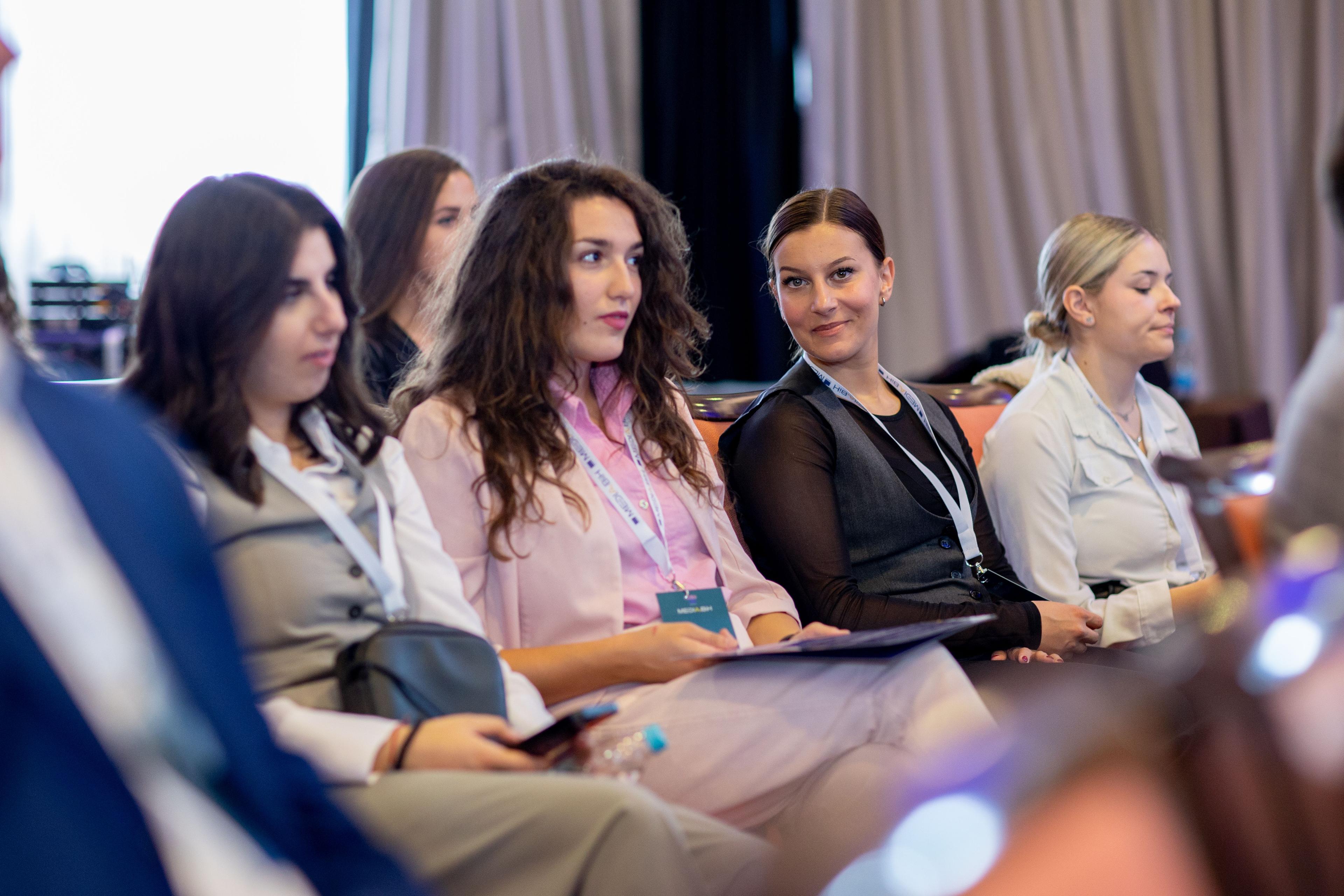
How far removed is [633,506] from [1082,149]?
154 inches

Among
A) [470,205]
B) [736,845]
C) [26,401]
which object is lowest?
[736,845]

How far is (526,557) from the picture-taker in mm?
1752

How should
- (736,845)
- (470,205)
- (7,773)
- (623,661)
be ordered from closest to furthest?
(7,773)
(736,845)
(623,661)
(470,205)

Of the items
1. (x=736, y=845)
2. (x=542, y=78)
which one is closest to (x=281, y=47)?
(x=542, y=78)

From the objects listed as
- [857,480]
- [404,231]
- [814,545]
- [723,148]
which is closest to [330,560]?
[814,545]

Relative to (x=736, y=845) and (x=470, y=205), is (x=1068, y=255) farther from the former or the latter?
(x=736, y=845)

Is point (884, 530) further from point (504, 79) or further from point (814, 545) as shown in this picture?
point (504, 79)

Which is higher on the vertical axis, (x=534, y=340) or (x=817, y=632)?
(x=534, y=340)

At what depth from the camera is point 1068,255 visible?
2.50 m

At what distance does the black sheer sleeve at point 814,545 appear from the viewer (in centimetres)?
191

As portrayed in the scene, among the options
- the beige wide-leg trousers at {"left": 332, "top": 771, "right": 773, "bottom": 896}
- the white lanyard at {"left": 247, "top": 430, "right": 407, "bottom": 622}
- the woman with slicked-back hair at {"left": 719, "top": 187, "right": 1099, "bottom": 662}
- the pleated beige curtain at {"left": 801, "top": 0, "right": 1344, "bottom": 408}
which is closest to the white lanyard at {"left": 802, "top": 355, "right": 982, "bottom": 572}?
the woman with slicked-back hair at {"left": 719, "top": 187, "right": 1099, "bottom": 662}

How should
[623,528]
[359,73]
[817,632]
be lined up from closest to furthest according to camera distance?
[817,632], [623,528], [359,73]

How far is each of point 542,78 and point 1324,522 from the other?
395cm

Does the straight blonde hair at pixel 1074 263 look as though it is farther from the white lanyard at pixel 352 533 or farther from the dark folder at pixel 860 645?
the white lanyard at pixel 352 533
